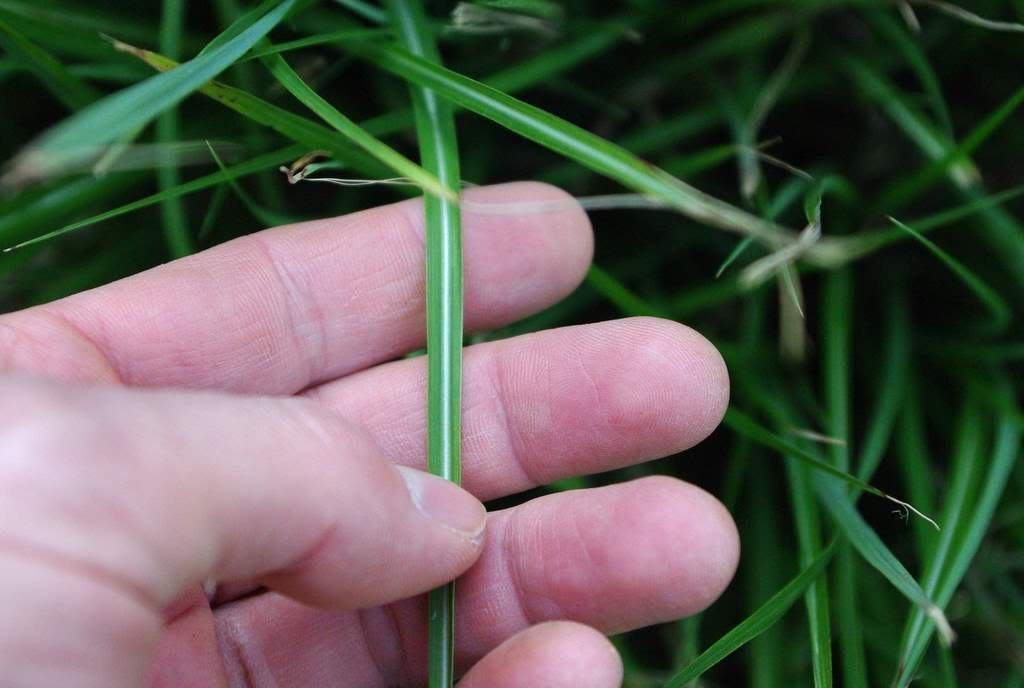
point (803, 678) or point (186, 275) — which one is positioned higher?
point (186, 275)

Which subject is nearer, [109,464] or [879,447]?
[109,464]

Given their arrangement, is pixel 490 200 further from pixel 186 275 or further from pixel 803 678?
pixel 803 678

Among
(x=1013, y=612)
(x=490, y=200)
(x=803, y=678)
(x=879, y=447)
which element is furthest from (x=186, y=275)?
(x=1013, y=612)

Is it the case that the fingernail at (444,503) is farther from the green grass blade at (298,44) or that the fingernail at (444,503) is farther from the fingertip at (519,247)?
the green grass blade at (298,44)

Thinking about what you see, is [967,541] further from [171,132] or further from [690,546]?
→ [171,132]

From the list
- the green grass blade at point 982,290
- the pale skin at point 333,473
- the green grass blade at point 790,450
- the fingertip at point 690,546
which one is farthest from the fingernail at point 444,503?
the green grass blade at point 982,290

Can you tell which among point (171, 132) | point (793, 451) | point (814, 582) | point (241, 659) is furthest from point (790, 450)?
point (171, 132)

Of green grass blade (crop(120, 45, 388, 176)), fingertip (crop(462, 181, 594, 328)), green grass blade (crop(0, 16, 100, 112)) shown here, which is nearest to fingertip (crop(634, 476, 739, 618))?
fingertip (crop(462, 181, 594, 328))
